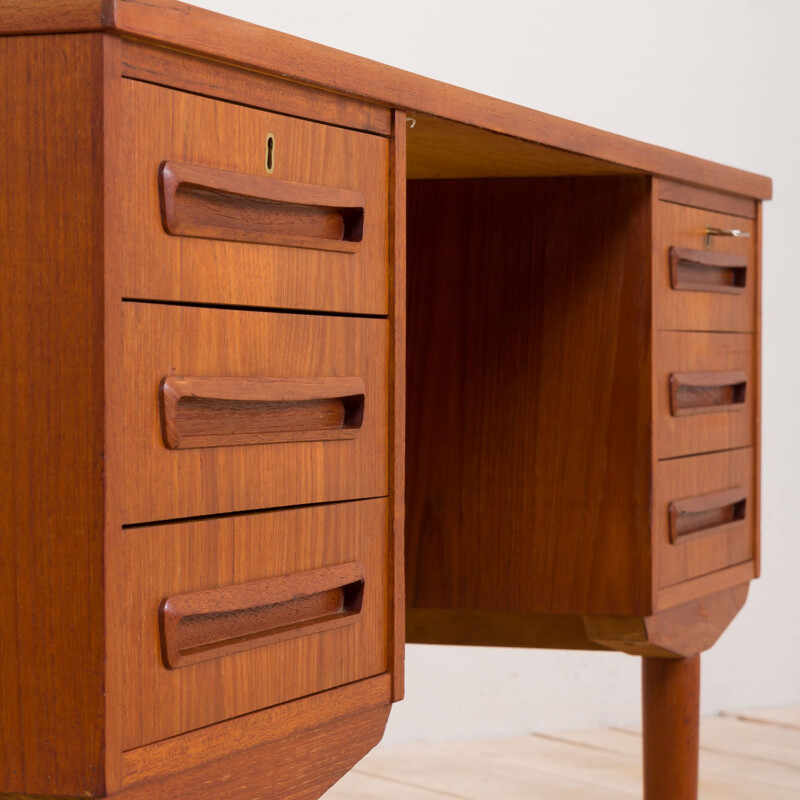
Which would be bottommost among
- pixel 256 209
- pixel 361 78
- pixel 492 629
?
pixel 492 629

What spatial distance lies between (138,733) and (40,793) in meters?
0.06

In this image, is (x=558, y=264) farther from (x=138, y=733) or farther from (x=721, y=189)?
(x=138, y=733)

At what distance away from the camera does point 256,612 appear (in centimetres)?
93

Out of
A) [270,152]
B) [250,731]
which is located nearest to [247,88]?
[270,152]

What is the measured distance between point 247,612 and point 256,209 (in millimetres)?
263

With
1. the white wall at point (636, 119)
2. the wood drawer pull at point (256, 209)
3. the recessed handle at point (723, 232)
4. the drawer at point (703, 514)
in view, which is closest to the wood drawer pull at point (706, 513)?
the drawer at point (703, 514)

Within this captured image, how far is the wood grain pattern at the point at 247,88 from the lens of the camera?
816mm

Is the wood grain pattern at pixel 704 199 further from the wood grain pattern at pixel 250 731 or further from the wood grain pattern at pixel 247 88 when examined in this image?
the wood grain pattern at pixel 250 731

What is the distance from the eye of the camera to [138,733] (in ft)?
2.70

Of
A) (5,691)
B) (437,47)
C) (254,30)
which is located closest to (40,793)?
(5,691)

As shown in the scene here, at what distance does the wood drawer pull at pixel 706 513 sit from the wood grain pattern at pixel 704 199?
1.06 feet

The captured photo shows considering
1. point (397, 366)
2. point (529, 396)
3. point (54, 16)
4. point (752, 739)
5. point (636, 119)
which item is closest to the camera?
point (54, 16)

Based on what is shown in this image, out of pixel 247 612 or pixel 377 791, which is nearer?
pixel 247 612

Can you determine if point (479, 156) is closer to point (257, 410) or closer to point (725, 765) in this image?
point (257, 410)
